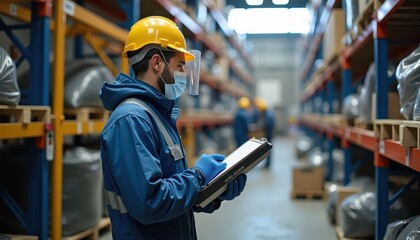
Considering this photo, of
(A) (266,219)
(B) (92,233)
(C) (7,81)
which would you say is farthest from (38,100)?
(A) (266,219)

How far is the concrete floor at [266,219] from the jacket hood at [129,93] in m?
3.33

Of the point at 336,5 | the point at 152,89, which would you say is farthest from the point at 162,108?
the point at 336,5

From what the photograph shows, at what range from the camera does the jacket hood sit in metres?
2.07

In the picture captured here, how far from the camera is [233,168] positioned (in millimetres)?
2230

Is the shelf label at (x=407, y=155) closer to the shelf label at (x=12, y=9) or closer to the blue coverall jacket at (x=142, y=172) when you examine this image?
the blue coverall jacket at (x=142, y=172)

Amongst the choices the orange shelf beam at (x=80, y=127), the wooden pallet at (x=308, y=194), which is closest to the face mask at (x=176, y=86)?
the orange shelf beam at (x=80, y=127)

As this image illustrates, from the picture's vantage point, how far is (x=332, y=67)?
7531 millimetres

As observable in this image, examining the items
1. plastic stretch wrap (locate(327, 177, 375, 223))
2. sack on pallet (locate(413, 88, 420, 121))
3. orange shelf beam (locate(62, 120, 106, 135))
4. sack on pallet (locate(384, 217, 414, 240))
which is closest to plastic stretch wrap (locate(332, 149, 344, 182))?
plastic stretch wrap (locate(327, 177, 375, 223))

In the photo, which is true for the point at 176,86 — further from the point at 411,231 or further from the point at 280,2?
→ the point at 280,2

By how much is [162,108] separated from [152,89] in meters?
0.12

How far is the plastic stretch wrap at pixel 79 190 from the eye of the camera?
4.41m

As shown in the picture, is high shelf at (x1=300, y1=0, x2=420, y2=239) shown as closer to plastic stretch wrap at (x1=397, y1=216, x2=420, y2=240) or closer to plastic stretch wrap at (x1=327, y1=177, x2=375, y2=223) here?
plastic stretch wrap at (x1=397, y1=216, x2=420, y2=240)

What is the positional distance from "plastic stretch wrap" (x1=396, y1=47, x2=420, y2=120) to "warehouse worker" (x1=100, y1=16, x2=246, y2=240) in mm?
1423

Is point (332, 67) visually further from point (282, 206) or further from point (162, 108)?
point (162, 108)
